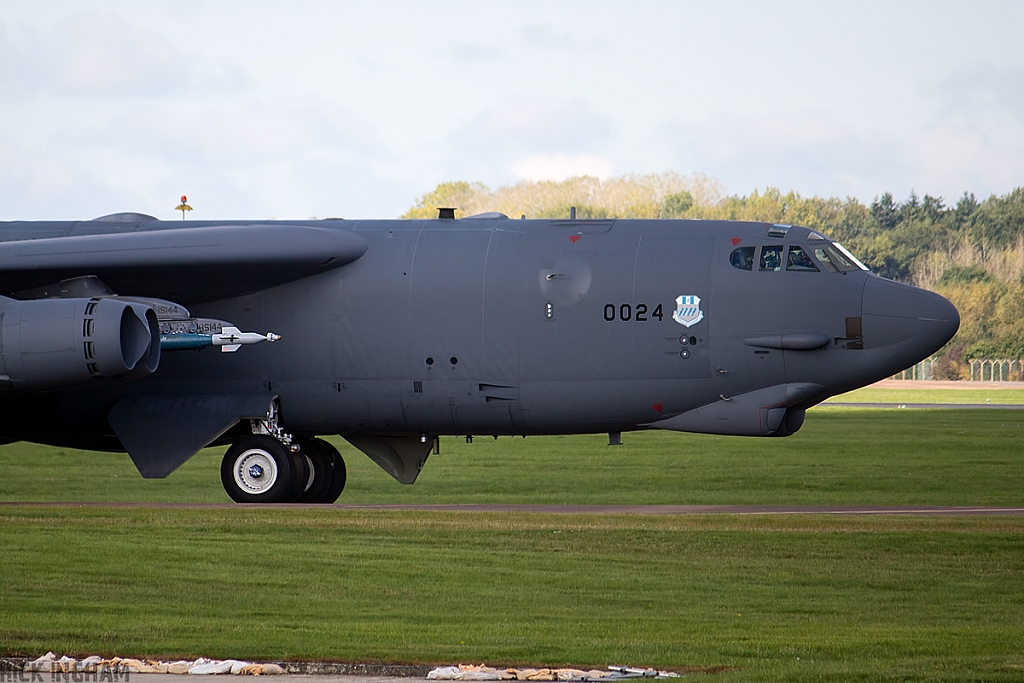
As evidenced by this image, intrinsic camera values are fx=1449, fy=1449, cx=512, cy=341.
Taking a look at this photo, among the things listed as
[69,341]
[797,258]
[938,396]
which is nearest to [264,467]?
[69,341]

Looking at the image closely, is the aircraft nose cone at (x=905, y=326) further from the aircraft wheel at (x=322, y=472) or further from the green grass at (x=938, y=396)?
the green grass at (x=938, y=396)

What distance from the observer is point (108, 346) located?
61.0 ft

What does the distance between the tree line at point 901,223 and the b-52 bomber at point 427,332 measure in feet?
228

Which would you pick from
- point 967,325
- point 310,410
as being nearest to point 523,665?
point 310,410

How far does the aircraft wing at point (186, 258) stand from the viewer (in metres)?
20.0

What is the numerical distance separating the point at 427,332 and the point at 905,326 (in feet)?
21.3

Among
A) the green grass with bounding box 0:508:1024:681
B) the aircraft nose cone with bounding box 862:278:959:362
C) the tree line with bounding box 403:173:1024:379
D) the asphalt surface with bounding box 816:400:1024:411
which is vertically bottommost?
the green grass with bounding box 0:508:1024:681

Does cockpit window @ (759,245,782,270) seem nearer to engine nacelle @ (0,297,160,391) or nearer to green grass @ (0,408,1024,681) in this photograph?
green grass @ (0,408,1024,681)

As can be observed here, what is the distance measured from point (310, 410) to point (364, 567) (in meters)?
6.12

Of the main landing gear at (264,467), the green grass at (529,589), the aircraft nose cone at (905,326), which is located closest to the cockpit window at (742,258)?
the aircraft nose cone at (905,326)

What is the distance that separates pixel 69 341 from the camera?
1873cm

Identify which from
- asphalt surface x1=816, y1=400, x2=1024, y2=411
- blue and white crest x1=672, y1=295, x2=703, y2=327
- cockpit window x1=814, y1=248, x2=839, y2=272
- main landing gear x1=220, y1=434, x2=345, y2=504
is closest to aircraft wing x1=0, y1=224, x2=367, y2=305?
main landing gear x1=220, y1=434, x2=345, y2=504

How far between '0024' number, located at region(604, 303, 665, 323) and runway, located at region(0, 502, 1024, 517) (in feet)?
8.80

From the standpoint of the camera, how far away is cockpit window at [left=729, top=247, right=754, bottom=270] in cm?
1975
